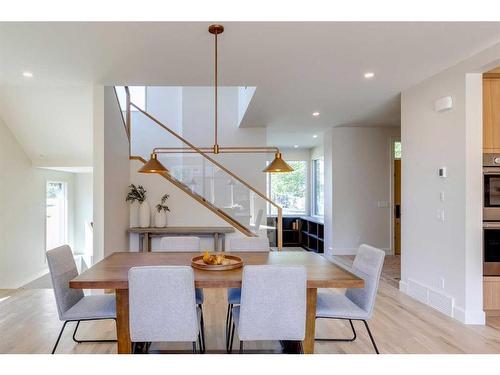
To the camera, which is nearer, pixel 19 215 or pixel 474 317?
pixel 474 317

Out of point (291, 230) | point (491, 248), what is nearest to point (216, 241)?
point (491, 248)

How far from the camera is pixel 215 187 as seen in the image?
18.6 feet

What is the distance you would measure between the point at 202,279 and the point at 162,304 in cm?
29

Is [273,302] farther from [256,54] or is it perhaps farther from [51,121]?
[51,121]

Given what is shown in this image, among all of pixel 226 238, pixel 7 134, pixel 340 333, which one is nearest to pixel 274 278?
pixel 340 333

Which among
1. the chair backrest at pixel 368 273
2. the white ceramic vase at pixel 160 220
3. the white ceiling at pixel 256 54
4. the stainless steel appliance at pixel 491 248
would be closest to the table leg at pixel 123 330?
the chair backrest at pixel 368 273

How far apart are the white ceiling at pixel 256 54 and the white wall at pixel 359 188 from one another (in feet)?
7.03

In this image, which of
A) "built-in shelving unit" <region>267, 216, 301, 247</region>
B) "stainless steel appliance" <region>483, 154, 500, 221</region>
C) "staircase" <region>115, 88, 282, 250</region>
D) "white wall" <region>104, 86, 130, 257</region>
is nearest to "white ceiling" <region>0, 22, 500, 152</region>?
"white wall" <region>104, 86, 130, 257</region>

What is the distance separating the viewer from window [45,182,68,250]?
25.7ft

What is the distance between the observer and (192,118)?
7.40 metres

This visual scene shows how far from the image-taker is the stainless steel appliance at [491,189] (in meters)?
3.39

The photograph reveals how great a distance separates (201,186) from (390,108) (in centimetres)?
333

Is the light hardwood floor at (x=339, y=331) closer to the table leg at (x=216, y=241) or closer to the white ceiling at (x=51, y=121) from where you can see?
the table leg at (x=216, y=241)
